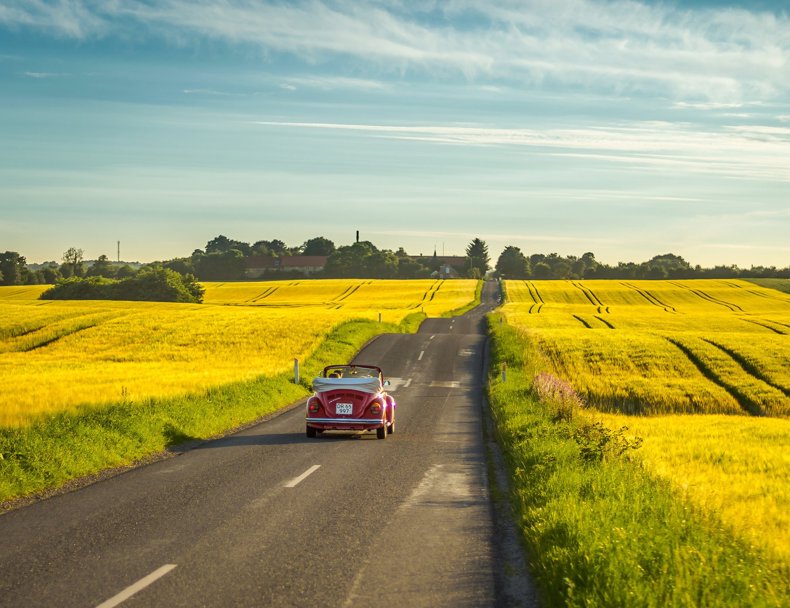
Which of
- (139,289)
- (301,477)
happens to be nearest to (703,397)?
(301,477)

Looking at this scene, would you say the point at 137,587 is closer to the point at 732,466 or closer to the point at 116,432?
the point at 116,432

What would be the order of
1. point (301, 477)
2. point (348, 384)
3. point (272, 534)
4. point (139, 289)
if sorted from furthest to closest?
point (139, 289) → point (348, 384) → point (301, 477) → point (272, 534)

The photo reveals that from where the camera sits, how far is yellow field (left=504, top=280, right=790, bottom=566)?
1211cm

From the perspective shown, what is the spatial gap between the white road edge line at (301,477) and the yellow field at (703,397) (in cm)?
542

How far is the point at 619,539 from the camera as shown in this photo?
769 cm

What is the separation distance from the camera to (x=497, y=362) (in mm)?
37688

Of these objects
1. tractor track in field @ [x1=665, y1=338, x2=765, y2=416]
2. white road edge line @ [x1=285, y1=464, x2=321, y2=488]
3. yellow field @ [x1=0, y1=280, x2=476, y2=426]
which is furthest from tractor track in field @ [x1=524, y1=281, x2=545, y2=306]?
white road edge line @ [x1=285, y1=464, x2=321, y2=488]

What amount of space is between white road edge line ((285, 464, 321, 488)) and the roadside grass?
336 cm

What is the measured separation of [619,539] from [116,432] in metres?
11.5

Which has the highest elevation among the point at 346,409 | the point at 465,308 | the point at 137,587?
the point at 137,587

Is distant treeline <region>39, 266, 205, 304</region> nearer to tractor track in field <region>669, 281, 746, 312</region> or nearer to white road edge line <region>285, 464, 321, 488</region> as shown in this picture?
tractor track in field <region>669, 281, 746, 312</region>

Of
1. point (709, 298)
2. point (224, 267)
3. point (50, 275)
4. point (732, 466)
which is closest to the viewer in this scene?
point (732, 466)

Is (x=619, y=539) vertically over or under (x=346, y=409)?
over

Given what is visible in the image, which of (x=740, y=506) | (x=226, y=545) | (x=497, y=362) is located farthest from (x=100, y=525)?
(x=497, y=362)
